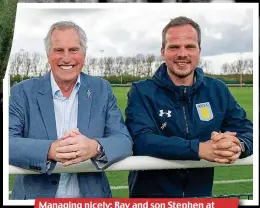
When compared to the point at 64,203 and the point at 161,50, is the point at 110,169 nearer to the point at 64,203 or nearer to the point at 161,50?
the point at 64,203

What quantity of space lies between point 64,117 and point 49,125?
84 millimetres

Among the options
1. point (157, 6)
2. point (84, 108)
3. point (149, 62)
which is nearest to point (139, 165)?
point (84, 108)

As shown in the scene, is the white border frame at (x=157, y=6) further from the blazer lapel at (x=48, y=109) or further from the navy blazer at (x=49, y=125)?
the blazer lapel at (x=48, y=109)

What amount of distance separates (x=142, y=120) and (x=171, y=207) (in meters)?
0.48

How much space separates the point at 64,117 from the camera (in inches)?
98.8

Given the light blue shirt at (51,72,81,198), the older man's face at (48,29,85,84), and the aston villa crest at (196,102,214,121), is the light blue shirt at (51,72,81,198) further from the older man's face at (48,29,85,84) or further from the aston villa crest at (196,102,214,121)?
the aston villa crest at (196,102,214,121)

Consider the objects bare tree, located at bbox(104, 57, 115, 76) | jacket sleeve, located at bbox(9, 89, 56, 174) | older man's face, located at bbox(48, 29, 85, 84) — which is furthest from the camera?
bare tree, located at bbox(104, 57, 115, 76)

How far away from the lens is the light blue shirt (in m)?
2.49

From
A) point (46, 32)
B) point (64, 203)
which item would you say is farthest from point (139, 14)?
point (64, 203)

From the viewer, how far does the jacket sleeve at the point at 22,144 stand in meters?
2.37

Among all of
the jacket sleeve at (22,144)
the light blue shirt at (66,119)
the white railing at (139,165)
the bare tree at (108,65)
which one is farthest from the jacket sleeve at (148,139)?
the jacket sleeve at (22,144)

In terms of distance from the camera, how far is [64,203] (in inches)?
99.6

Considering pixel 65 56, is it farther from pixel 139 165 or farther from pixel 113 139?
pixel 139 165

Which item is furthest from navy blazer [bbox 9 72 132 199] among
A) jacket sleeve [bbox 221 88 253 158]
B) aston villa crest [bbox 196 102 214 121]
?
jacket sleeve [bbox 221 88 253 158]
